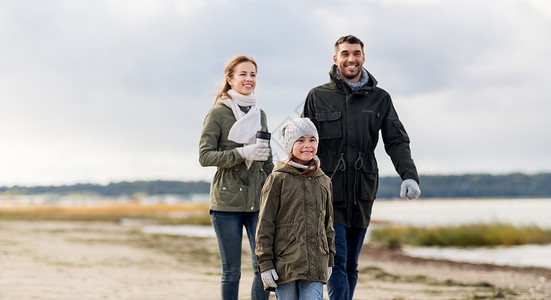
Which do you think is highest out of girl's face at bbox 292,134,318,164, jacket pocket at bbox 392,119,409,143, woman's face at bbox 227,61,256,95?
woman's face at bbox 227,61,256,95

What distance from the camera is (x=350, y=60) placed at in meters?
4.28

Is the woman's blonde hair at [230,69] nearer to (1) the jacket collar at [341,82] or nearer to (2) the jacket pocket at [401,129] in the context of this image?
(1) the jacket collar at [341,82]

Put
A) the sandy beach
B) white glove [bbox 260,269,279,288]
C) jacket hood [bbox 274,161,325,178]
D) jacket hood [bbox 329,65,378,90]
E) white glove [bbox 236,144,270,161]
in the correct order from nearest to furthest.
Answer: white glove [bbox 260,269,279,288] < jacket hood [bbox 274,161,325,178] < white glove [bbox 236,144,270,161] < jacket hood [bbox 329,65,378,90] < the sandy beach

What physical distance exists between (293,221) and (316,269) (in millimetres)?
304

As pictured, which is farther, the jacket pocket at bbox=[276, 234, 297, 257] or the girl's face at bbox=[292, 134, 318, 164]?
the girl's face at bbox=[292, 134, 318, 164]

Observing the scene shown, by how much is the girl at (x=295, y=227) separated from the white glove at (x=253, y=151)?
1.63ft

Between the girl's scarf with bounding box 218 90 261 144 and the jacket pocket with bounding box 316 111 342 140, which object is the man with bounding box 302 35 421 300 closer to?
the jacket pocket with bounding box 316 111 342 140

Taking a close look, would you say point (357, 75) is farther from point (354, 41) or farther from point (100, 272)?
point (100, 272)

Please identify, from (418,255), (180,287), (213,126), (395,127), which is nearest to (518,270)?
(418,255)

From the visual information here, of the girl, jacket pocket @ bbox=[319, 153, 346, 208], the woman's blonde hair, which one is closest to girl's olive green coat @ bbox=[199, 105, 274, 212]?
the woman's blonde hair

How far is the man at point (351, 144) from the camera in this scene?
419 cm

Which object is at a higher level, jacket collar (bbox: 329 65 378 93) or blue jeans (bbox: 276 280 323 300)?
jacket collar (bbox: 329 65 378 93)

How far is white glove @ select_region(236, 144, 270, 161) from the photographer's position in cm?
394

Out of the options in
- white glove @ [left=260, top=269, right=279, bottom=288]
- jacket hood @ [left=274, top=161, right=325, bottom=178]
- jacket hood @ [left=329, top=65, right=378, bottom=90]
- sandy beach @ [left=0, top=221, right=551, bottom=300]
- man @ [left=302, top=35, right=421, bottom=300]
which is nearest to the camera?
white glove @ [left=260, top=269, right=279, bottom=288]
